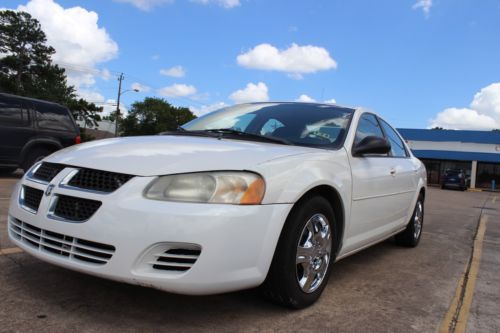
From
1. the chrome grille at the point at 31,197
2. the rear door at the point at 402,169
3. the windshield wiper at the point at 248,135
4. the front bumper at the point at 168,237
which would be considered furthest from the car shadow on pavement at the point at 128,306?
the rear door at the point at 402,169

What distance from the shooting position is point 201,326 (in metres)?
2.79

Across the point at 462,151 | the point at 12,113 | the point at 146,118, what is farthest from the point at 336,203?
the point at 146,118

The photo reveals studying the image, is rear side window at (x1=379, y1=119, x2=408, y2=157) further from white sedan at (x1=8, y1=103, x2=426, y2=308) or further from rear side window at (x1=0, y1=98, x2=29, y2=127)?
rear side window at (x1=0, y1=98, x2=29, y2=127)

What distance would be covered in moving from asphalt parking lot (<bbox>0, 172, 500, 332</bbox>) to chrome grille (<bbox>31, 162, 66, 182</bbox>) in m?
0.74

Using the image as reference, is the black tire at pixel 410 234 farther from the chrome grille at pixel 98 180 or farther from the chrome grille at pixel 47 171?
the chrome grille at pixel 47 171

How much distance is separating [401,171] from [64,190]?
3.30 metres

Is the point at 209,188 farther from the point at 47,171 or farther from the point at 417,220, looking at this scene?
the point at 417,220

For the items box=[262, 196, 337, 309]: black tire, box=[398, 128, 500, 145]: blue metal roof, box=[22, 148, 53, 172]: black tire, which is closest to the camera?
box=[262, 196, 337, 309]: black tire

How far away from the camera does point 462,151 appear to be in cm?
4134

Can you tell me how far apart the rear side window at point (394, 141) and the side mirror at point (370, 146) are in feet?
3.48

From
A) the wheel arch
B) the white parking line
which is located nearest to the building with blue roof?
the white parking line

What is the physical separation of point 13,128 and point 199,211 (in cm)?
854

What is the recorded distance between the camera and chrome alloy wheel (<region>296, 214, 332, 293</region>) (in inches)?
124

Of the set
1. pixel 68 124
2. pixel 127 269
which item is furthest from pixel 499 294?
pixel 68 124
